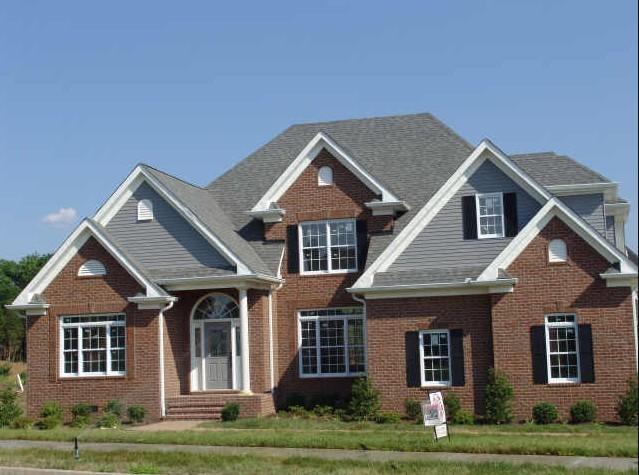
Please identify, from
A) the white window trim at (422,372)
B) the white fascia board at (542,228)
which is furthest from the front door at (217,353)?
the white fascia board at (542,228)

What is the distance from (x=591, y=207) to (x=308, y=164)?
8.93 meters

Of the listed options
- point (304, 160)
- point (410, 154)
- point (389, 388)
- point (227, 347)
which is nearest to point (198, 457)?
point (389, 388)

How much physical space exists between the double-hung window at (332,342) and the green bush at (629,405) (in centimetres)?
779

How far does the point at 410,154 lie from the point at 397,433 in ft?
41.2

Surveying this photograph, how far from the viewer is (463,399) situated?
76.9ft

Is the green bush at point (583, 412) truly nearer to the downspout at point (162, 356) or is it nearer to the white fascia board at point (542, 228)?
the white fascia board at point (542, 228)

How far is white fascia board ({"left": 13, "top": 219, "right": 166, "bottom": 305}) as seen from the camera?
82.2 ft

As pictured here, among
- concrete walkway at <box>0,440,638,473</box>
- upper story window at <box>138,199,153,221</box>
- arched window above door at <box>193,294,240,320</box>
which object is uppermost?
upper story window at <box>138,199,153,221</box>

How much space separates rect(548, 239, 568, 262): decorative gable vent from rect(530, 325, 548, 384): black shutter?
1806mm

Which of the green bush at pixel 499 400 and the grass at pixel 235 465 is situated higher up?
the green bush at pixel 499 400

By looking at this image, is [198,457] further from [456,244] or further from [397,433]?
[456,244]

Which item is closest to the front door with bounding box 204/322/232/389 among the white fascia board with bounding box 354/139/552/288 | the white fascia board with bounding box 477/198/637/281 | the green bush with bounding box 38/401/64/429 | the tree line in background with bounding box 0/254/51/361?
the green bush with bounding box 38/401/64/429

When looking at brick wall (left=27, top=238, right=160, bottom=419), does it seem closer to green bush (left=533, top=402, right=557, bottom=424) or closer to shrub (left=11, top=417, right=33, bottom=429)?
shrub (left=11, top=417, right=33, bottom=429)

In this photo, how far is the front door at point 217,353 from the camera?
Result: 26703mm
